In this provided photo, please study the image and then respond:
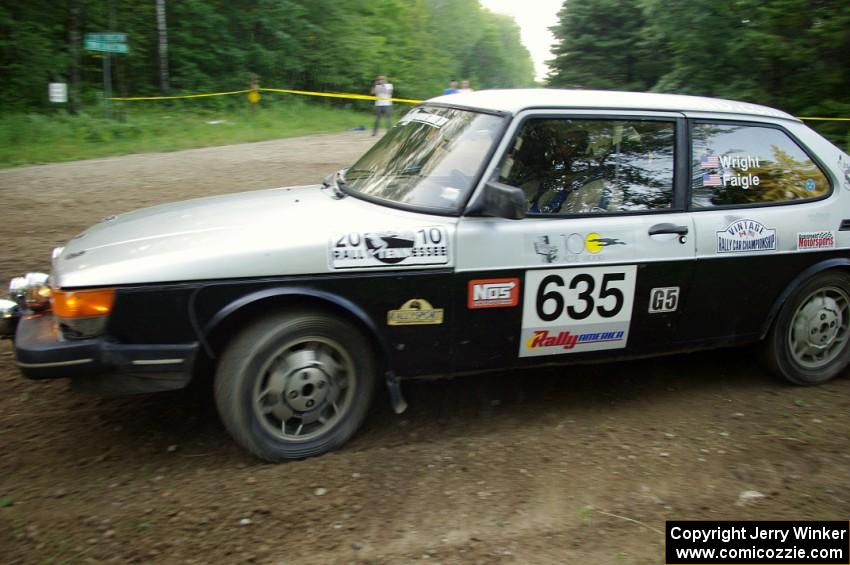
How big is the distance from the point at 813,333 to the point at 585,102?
2.17 m

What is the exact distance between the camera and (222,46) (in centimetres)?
2852

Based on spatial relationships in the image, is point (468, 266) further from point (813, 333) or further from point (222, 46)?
point (222, 46)

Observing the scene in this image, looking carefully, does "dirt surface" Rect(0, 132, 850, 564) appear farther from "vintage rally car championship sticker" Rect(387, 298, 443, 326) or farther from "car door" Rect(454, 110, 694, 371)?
"vintage rally car championship sticker" Rect(387, 298, 443, 326)

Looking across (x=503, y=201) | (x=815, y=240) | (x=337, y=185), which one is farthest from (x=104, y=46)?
(x=815, y=240)

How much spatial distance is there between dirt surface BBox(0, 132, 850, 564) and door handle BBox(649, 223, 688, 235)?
1.10 m

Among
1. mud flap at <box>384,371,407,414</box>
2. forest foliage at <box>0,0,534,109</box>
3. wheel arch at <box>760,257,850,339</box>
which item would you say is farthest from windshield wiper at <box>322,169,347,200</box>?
forest foliage at <box>0,0,534,109</box>

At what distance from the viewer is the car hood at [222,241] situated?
135 inches

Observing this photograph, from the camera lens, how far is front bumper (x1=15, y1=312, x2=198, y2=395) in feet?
11.0

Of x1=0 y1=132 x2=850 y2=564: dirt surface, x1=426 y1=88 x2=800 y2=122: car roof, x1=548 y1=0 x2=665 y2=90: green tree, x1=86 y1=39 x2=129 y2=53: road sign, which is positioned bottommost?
x1=0 y1=132 x2=850 y2=564: dirt surface

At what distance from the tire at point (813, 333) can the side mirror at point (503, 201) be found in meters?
2.04

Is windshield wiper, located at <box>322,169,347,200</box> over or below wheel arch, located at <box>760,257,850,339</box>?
over

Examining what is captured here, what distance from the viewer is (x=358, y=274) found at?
3.65 meters

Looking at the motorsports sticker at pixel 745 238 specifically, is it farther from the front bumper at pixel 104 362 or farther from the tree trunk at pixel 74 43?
the tree trunk at pixel 74 43

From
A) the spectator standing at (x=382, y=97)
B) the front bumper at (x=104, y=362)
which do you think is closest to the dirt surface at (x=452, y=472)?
the front bumper at (x=104, y=362)
